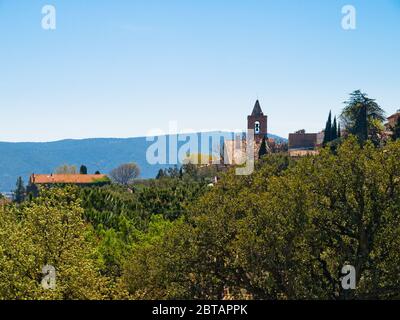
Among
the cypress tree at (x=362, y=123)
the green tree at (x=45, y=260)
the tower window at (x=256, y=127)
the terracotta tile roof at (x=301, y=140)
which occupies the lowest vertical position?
the green tree at (x=45, y=260)

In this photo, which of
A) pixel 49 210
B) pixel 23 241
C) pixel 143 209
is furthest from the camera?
pixel 143 209

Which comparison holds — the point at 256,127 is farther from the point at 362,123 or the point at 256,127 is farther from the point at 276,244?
the point at 276,244

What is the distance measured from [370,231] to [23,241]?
54.4 feet

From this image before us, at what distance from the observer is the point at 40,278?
29.3m

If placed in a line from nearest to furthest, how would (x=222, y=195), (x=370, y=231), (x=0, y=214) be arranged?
(x=370, y=231)
(x=222, y=195)
(x=0, y=214)

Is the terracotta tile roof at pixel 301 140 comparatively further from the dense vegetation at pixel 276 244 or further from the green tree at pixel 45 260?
the green tree at pixel 45 260

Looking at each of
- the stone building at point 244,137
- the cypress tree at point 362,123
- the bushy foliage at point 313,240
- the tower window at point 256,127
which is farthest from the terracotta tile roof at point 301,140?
the bushy foliage at point 313,240

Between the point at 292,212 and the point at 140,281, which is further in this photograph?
the point at 140,281

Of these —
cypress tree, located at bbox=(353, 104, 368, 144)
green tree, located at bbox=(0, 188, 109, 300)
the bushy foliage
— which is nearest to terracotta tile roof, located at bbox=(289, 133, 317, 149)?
cypress tree, located at bbox=(353, 104, 368, 144)

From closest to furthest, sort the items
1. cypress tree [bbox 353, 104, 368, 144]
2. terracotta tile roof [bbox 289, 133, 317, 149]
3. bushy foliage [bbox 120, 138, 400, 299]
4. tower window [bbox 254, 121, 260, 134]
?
1. bushy foliage [bbox 120, 138, 400, 299]
2. cypress tree [bbox 353, 104, 368, 144]
3. tower window [bbox 254, 121, 260, 134]
4. terracotta tile roof [bbox 289, 133, 317, 149]

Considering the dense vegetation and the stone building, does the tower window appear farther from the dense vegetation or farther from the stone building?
the dense vegetation
